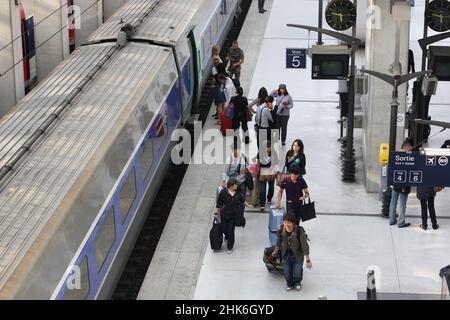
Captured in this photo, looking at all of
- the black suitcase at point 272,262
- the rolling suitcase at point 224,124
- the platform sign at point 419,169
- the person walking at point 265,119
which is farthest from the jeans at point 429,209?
the rolling suitcase at point 224,124

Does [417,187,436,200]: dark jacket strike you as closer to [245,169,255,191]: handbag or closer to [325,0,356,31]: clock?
[245,169,255,191]: handbag

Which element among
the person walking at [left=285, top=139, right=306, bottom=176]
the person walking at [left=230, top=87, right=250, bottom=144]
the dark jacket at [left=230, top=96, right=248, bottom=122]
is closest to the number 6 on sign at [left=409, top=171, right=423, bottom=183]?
the person walking at [left=285, top=139, right=306, bottom=176]

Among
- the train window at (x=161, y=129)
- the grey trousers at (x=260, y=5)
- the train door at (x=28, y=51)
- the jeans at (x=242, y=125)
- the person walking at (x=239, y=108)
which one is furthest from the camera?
the grey trousers at (x=260, y=5)

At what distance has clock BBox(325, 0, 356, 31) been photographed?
2166 centimetres

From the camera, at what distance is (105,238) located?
14.8 metres

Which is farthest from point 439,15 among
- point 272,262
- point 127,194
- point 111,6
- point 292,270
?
point 111,6

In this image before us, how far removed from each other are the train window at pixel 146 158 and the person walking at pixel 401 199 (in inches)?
166

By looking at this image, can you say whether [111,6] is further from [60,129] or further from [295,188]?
[60,129]

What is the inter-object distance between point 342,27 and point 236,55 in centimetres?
511

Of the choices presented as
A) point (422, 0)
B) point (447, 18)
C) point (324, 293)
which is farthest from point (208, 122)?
point (422, 0)

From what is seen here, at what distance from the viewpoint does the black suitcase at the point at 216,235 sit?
17.7 meters

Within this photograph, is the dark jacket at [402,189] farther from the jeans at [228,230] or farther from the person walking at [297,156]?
the jeans at [228,230]

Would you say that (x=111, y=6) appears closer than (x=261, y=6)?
Yes

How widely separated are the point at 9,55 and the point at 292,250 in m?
9.59
